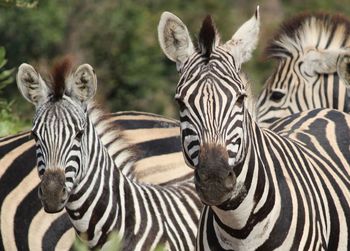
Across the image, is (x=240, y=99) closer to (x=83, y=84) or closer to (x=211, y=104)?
(x=211, y=104)

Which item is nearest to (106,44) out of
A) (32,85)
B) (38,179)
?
(38,179)

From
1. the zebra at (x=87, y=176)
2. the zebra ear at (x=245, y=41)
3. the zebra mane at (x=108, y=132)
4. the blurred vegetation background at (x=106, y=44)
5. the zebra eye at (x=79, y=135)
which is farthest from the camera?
the blurred vegetation background at (x=106, y=44)

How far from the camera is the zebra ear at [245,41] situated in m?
6.30

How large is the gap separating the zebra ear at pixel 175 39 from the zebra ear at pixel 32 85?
52.2 inches

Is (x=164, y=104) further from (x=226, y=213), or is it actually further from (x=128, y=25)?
(x=226, y=213)

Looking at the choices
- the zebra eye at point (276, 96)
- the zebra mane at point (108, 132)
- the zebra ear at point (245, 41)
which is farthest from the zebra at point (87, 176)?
the zebra eye at point (276, 96)

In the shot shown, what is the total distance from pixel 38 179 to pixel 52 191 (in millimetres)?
1811

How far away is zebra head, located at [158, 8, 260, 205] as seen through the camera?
18.7 feet

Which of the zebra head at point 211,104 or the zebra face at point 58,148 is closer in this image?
the zebra head at point 211,104

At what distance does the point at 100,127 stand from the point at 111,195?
0.71 m

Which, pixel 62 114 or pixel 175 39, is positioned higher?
pixel 175 39

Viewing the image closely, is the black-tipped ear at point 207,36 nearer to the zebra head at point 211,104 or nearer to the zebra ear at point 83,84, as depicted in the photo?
the zebra head at point 211,104

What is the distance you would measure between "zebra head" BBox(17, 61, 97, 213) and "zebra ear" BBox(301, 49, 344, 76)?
3.64 m

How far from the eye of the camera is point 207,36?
6168mm
